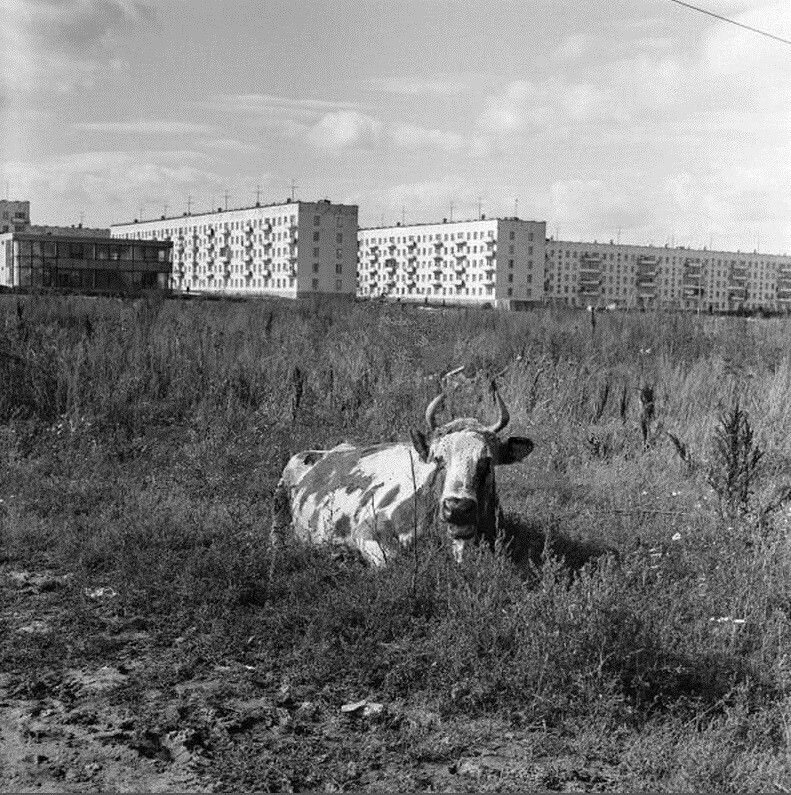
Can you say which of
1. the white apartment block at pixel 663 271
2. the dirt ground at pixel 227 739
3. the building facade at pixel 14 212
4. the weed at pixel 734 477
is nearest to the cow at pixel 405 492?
the dirt ground at pixel 227 739

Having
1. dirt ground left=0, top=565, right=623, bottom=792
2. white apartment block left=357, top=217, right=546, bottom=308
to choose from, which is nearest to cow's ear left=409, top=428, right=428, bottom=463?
dirt ground left=0, top=565, right=623, bottom=792

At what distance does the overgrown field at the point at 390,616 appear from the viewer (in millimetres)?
4312

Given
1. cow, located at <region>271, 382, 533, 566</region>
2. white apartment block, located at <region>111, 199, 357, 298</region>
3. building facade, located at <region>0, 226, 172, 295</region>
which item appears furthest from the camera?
white apartment block, located at <region>111, 199, 357, 298</region>

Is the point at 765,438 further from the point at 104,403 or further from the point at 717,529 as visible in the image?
the point at 104,403

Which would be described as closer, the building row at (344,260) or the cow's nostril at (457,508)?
the cow's nostril at (457,508)

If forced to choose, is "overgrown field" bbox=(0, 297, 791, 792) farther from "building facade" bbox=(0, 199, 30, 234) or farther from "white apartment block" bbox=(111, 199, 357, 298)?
"building facade" bbox=(0, 199, 30, 234)

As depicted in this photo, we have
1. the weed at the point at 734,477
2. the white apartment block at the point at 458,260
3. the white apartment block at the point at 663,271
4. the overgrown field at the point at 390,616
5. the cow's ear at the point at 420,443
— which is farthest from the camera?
the white apartment block at the point at 663,271

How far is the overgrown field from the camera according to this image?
431cm

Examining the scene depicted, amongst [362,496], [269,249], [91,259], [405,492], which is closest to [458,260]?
[269,249]

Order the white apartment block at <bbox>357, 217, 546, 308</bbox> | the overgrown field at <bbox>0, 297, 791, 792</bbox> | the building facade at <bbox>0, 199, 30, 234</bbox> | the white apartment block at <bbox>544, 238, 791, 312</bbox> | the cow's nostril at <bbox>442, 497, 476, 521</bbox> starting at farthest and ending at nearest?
the white apartment block at <bbox>544, 238, 791, 312</bbox>
the building facade at <bbox>0, 199, 30, 234</bbox>
the white apartment block at <bbox>357, 217, 546, 308</bbox>
the cow's nostril at <bbox>442, 497, 476, 521</bbox>
the overgrown field at <bbox>0, 297, 791, 792</bbox>

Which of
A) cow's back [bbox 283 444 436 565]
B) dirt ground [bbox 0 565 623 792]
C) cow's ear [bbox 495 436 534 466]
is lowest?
dirt ground [bbox 0 565 623 792]

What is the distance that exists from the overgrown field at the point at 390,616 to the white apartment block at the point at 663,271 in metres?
148

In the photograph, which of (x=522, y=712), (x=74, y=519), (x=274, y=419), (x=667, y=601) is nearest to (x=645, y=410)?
(x=274, y=419)

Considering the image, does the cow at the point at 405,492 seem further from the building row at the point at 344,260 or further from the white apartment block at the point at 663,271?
the white apartment block at the point at 663,271
